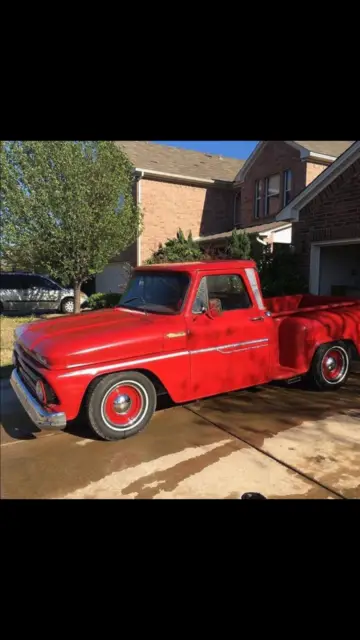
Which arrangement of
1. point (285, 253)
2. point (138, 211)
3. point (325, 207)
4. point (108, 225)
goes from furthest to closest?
1. point (138, 211)
2. point (108, 225)
3. point (285, 253)
4. point (325, 207)

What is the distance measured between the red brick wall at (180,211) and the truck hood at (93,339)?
12.9 meters

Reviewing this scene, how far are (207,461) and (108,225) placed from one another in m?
9.53

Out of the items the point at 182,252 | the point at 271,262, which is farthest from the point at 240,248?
the point at 182,252

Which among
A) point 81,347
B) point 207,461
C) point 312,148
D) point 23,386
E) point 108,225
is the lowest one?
point 207,461

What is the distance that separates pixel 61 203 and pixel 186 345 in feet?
27.7

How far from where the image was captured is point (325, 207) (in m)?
9.98

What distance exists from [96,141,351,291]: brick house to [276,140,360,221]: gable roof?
9.32 feet

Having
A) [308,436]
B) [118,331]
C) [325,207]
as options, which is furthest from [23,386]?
[325,207]

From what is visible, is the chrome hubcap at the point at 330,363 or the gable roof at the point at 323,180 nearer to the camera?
the chrome hubcap at the point at 330,363

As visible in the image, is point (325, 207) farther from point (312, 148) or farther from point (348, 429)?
point (348, 429)

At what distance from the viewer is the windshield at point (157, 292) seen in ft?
15.2

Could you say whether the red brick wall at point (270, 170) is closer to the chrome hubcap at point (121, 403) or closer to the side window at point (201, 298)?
the side window at point (201, 298)

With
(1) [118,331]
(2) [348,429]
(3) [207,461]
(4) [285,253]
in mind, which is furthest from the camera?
(4) [285,253]

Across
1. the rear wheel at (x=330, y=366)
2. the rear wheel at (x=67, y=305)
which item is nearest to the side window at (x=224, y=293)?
the rear wheel at (x=330, y=366)
